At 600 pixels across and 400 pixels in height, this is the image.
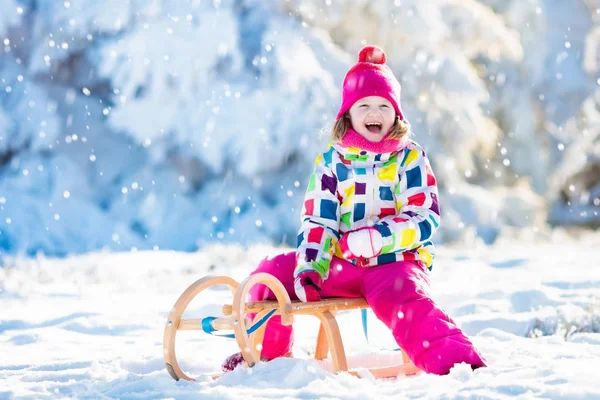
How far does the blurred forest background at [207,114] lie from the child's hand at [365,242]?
5083mm

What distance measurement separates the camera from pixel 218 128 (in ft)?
25.8

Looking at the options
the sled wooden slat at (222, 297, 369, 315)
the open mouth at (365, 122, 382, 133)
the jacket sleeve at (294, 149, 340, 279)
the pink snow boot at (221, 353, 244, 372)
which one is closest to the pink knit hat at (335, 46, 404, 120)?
the open mouth at (365, 122, 382, 133)

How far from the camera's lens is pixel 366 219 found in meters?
2.89

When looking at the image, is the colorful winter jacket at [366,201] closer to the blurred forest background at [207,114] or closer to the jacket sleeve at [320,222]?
the jacket sleeve at [320,222]

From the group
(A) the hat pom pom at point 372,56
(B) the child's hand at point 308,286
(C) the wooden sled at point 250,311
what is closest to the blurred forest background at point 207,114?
(A) the hat pom pom at point 372,56

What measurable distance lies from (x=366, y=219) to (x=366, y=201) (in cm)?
7

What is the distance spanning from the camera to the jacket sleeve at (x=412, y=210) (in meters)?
2.69

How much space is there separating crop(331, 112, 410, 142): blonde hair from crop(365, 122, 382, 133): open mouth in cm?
5

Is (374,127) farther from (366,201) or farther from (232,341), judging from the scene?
(232,341)

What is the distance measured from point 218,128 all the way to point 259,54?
901 mm

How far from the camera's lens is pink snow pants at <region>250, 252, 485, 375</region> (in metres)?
2.40

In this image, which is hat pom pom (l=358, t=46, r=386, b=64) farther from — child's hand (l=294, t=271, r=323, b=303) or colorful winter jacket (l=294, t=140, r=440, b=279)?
child's hand (l=294, t=271, r=323, b=303)

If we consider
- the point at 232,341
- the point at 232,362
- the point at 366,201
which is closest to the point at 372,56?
the point at 366,201

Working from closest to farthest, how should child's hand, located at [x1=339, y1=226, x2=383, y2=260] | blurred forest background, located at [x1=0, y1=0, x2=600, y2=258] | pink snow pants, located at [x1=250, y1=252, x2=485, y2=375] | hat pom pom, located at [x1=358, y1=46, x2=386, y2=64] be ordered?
pink snow pants, located at [x1=250, y1=252, x2=485, y2=375], child's hand, located at [x1=339, y1=226, x2=383, y2=260], hat pom pom, located at [x1=358, y1=46, x2=386, y2=64], blurred forest background, located at [x1=0, y1=0, x2=600, y2=258]
